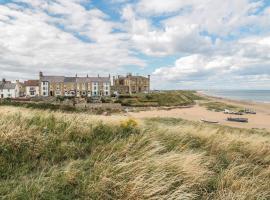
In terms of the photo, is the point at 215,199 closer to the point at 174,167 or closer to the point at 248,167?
the point at 174,167

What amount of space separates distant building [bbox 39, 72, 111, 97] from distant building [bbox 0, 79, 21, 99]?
8.82 meters

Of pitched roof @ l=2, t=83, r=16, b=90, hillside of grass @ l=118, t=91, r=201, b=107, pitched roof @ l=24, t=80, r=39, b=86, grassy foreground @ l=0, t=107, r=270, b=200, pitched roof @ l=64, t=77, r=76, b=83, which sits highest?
pitched roof @ l=64, t=77, r=76, b=83

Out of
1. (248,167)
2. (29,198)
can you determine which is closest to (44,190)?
(29,198)

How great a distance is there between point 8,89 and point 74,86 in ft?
78.9

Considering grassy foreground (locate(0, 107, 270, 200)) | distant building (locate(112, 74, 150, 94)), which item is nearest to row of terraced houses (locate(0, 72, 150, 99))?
distant building (locate(112, 74, 150, 94))

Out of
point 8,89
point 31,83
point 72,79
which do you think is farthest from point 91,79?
point 8,89

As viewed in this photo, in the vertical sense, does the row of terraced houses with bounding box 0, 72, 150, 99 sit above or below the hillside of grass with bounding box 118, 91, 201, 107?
above

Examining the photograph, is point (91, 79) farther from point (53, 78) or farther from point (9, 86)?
point (9, 86)

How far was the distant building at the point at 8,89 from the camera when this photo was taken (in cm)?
9456

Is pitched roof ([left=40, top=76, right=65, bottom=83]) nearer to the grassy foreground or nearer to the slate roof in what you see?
the slate roof

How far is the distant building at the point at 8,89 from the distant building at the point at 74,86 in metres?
8.82

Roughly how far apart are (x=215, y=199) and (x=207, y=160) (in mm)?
1880

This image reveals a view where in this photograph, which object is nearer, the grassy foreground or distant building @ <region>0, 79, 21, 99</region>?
the grassy foreground

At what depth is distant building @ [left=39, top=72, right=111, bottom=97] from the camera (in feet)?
330
